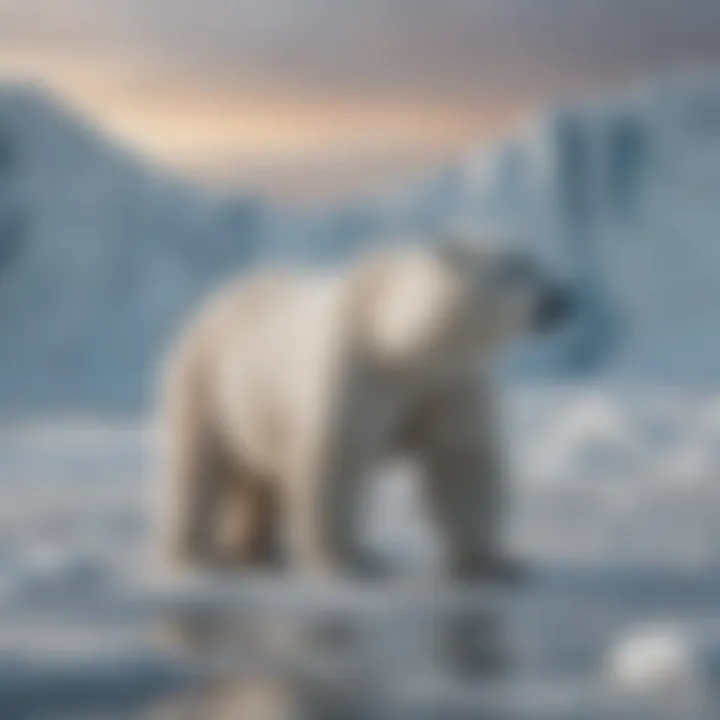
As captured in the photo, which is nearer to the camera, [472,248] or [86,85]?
[472,248]

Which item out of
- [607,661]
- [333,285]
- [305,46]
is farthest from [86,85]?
[607,661]

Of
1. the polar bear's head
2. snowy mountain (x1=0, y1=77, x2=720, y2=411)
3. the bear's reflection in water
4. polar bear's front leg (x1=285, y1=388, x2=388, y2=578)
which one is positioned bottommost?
the bear's reflection in water

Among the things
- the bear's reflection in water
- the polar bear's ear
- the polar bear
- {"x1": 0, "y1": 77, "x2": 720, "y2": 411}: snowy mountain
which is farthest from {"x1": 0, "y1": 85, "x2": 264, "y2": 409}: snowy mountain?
the bear's reflection in water

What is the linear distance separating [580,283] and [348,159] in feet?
0.63

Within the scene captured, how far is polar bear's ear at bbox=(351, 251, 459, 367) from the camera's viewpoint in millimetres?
978

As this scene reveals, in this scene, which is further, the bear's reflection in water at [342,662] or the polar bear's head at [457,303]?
the polar bear's head at [457,303]

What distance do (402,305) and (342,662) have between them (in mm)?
242

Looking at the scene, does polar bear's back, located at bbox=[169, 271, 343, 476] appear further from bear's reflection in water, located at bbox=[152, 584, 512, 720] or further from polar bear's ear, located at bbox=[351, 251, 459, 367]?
bear's reflection in water, located at bbox=[152, 584, 512, 720]

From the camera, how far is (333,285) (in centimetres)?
105

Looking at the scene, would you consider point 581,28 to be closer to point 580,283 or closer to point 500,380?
point 580,283

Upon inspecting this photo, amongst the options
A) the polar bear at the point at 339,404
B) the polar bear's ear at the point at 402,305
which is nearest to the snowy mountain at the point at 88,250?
the polar bear at the point at 339,404

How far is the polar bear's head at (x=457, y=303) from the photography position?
963mm

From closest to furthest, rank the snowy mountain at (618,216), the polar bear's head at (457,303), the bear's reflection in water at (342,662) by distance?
the bear's reflection in water at (342,662) < the polar bear's head at (457,303) < the snowy mountain at (618,216)

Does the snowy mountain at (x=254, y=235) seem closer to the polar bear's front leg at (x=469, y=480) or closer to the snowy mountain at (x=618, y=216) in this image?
the snowy mountain at (x=618, y=216)
